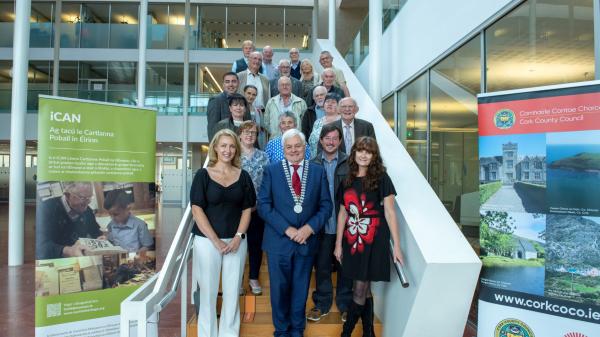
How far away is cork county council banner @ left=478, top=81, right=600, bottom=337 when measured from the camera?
248 cm

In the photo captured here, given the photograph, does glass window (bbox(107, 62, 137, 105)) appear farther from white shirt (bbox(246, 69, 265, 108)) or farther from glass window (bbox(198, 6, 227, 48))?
white shirt (bbox(246, 69, 265, 108))

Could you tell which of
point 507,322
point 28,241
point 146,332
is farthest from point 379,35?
point 28,241

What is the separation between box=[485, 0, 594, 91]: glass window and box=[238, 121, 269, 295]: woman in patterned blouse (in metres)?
2.72

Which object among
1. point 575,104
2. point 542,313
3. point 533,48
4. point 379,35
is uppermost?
point 379,35

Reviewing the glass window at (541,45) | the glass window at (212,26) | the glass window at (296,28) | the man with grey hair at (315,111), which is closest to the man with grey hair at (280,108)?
the man with grey hair at (315,111)

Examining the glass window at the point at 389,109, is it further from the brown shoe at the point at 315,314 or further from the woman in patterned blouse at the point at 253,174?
the brown shoe at the point at 315,314

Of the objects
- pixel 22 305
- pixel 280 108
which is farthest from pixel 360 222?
pixel 22 305

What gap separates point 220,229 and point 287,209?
52 centimetres

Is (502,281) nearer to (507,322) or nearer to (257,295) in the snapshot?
(507,322)

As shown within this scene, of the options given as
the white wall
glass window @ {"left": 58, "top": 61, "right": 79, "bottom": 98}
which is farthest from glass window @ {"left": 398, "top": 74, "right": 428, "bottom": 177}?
glass window @ {"left": 58, "top": 61, "right": 79, "bottom": 98}

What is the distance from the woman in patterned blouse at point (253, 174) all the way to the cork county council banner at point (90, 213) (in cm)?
86

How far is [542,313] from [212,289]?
7.31 feet

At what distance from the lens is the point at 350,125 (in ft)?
14.1

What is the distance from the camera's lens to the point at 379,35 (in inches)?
338
